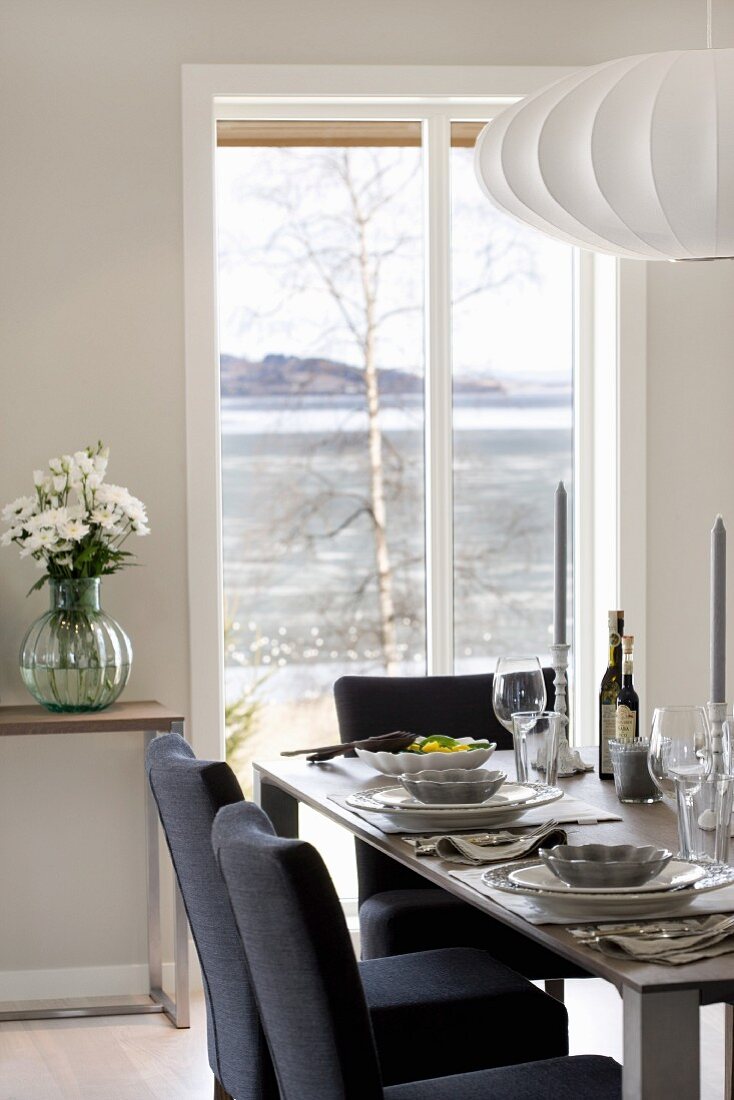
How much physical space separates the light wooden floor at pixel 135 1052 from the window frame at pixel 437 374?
73cm

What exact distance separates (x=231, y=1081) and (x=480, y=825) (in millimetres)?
515

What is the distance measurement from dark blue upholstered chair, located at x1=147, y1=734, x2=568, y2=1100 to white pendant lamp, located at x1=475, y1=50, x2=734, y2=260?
988 millimetres

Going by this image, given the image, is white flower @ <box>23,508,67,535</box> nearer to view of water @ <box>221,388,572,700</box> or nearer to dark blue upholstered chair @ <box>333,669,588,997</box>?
view of water @ <box>221,388,572,700</box>

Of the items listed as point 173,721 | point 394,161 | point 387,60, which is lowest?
point 173,721

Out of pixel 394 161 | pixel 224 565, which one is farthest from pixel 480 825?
pixel 394 161

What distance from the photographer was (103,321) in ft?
12.1

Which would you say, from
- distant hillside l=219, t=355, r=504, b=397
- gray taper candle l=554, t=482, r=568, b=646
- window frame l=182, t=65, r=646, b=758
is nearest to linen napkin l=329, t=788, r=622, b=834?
gray taper candle l=554, t=482, r=568, b=646

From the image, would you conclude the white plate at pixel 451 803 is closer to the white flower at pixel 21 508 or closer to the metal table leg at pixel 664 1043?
the metal table leg at pixel 664 1043

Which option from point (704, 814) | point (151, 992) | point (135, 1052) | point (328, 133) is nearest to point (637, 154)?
point (704, 814)

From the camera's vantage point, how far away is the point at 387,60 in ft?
12.3

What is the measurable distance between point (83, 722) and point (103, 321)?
42.7 inches

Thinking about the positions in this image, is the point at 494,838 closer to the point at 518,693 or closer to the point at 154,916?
the point at 518,693

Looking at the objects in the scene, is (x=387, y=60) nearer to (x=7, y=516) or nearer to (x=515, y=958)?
(x=7, y=516)

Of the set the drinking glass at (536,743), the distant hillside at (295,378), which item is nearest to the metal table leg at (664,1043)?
the drinking glass at (536,743)
